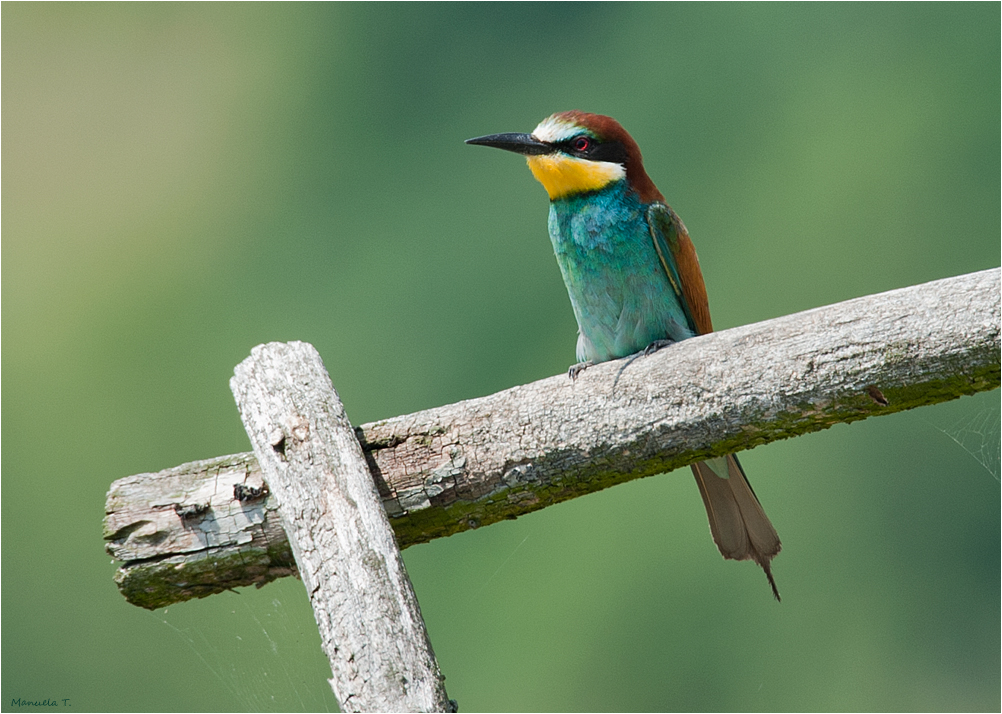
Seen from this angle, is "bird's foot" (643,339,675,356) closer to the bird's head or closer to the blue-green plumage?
the blue-green plumage

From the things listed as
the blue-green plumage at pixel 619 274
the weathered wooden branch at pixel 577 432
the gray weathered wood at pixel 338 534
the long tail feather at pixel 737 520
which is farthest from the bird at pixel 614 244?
the gray weathered wood at pixel 338 534

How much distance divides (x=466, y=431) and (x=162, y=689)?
3.42 m

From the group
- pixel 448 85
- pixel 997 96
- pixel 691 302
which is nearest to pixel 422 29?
pixel 448 85

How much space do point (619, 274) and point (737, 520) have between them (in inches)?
21.5

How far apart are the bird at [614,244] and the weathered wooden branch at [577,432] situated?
22.5 inches

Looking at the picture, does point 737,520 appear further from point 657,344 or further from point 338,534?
point 338,534

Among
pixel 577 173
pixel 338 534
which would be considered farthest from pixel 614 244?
pixel 338 534

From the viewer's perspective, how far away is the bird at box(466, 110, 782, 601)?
5.98 feet

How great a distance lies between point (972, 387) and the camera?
3.49 feet

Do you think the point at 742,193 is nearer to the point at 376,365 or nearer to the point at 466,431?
the point at 376,365

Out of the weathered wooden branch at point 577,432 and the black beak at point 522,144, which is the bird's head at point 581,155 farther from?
→ the weathered wooden branch at point 577,432

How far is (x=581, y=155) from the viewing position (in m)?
1.89

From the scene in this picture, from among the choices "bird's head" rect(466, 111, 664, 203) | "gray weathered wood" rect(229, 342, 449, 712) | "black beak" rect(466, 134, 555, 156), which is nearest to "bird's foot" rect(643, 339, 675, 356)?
"bird's head" rect(466, 111, 664, 203)

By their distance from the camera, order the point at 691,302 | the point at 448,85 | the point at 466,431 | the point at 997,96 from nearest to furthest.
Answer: the point at 466,431, the point at 691,302, the point at 997,96, the point at 448,85
